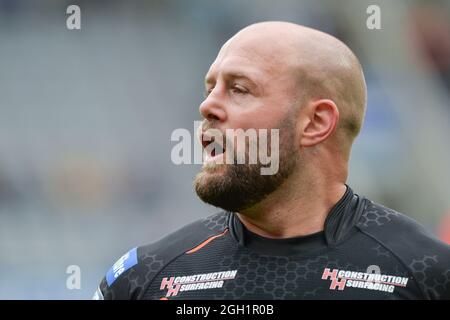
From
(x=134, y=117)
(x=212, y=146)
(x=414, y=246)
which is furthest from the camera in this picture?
(x=134, y=117)

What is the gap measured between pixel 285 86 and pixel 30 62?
7.05m

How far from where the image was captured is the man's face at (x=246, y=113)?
304 centimetres

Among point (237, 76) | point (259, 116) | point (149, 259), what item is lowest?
point (149, 259)

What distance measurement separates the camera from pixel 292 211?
123 inches

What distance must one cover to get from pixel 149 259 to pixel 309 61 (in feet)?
3.30

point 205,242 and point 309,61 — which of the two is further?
point 205,242

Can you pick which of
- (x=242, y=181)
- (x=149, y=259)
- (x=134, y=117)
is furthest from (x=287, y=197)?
(x=134, y=117)

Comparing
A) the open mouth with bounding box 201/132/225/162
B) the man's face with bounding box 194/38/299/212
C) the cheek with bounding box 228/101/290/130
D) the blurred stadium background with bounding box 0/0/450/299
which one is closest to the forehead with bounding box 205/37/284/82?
the man's face with bounding box 194/38/299/212

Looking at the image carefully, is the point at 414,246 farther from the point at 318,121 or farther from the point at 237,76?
the point at 237,76

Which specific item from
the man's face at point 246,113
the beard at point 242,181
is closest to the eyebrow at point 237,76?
the man's face at point 246,113

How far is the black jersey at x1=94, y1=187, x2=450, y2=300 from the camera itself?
291 cm

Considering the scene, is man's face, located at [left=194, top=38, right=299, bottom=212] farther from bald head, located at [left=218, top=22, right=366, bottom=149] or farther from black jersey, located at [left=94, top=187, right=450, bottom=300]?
black jersey, located at [left=94, top=187, right=450, bottom=300]

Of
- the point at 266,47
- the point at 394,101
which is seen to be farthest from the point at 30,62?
the point at 266,47
